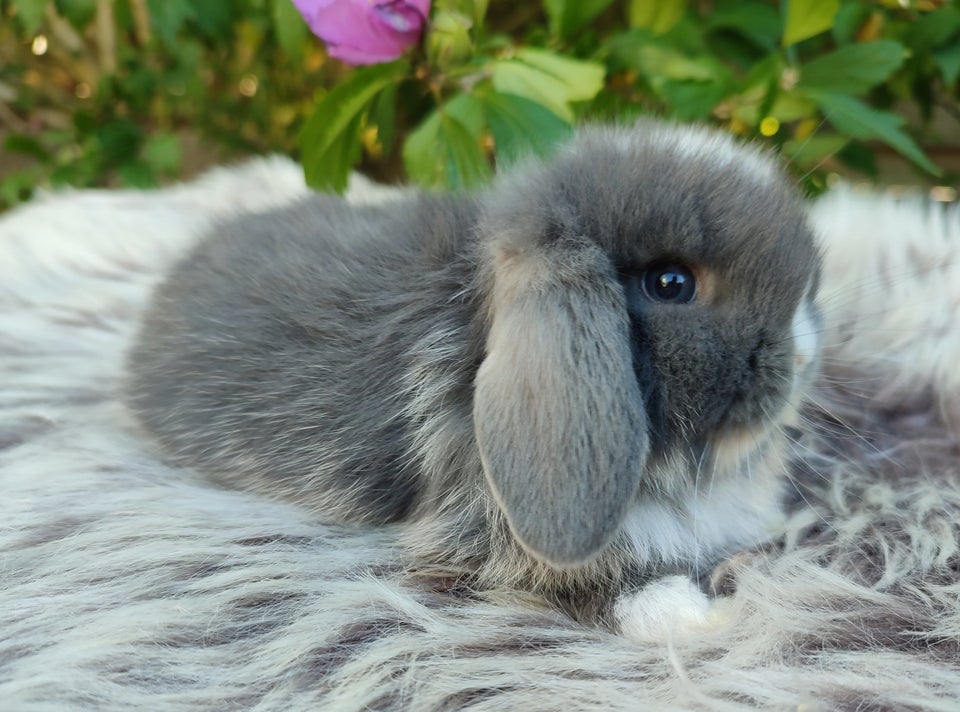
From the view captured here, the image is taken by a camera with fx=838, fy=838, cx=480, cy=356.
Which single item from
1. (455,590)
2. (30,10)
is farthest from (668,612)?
(30,10)

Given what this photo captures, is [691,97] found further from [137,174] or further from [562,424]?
[137,174]

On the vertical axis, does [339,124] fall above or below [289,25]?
below

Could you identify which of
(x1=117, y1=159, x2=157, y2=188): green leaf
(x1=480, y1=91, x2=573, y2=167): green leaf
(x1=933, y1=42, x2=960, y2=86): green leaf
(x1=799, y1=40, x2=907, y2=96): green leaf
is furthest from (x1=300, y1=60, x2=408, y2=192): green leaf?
(x1=933, y1=42, x2=960, y2=86): green leaf

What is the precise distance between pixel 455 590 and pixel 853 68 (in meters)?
0.73

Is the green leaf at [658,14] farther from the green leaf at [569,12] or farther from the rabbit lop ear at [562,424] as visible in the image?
the rabbit lop ear at [562,424]

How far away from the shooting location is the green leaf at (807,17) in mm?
901

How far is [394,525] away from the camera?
2.37 feet

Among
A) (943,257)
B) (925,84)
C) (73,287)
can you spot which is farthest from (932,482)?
(73,287)

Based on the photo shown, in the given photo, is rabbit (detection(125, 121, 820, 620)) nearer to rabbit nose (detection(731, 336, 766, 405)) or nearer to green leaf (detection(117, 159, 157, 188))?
rabbit nose (detection(731, 336, 766, 405))

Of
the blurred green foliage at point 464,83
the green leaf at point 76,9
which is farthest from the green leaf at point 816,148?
the green leaf at point 76,9

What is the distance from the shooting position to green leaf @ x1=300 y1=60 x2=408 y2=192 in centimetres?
89

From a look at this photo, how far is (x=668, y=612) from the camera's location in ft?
2.01

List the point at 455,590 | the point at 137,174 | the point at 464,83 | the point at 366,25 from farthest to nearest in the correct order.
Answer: the point at 137,174, the point at 464,83, the point at 366,25, the point at 455,590

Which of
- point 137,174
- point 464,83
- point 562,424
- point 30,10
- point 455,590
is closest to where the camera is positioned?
point 562,424
